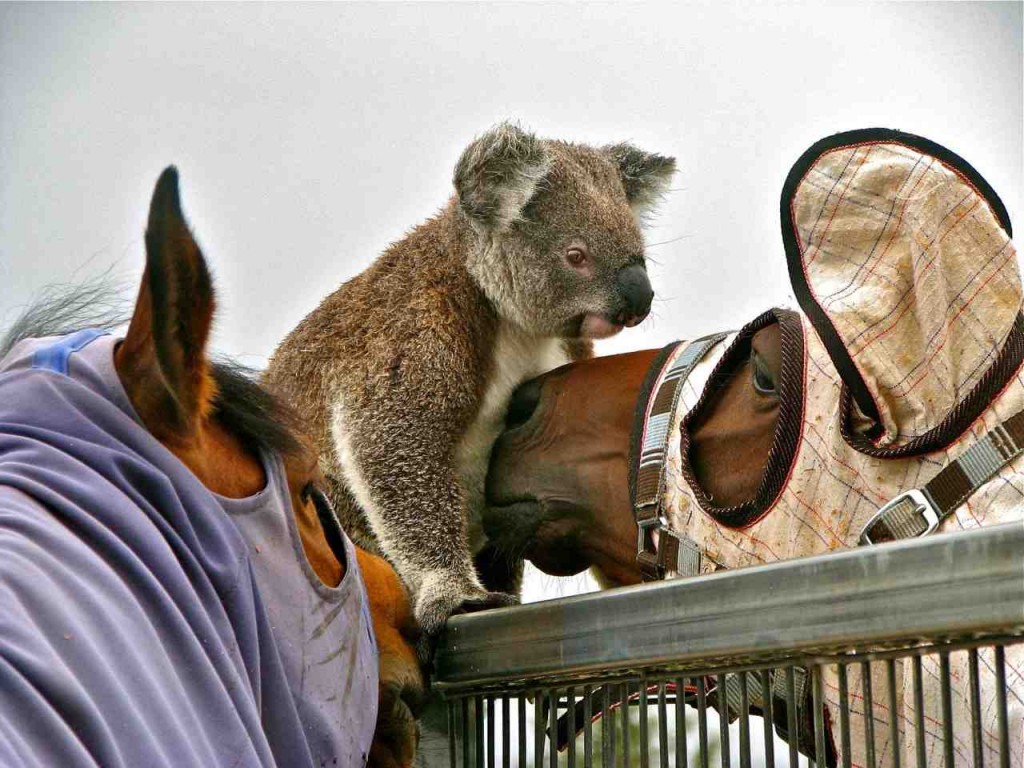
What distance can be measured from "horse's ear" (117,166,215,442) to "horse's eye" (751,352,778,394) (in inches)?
44.2

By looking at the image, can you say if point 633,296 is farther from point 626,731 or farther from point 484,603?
point 626,731

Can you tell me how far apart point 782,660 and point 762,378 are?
0.88 m

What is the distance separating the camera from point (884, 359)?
1994 mm

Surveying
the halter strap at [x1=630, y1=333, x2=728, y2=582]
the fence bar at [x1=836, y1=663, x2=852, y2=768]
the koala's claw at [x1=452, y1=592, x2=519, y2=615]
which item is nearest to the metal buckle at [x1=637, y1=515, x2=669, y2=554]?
the halter strap at [x1=630, y1=333, x2=728, y2=582]

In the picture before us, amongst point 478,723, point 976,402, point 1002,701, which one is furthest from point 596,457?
point 1002,701

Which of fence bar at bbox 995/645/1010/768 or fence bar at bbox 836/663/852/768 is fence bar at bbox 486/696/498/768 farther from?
fence bar at bbox 995/645/1010/768

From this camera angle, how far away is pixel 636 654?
1.69 meters

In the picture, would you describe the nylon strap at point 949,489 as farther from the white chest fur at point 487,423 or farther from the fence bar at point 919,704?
the white chest fur at point 487,423

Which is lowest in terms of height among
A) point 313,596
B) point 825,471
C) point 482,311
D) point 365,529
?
point 313,596

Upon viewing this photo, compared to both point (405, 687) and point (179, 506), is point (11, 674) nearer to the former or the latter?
point (179, 506)

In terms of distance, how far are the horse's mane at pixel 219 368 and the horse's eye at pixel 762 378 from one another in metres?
0.83

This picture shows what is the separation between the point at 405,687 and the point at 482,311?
4.10 feet

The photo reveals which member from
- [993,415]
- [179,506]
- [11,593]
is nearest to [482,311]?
[993,415]

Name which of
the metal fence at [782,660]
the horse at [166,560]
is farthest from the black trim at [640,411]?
the horse at [166,560]
